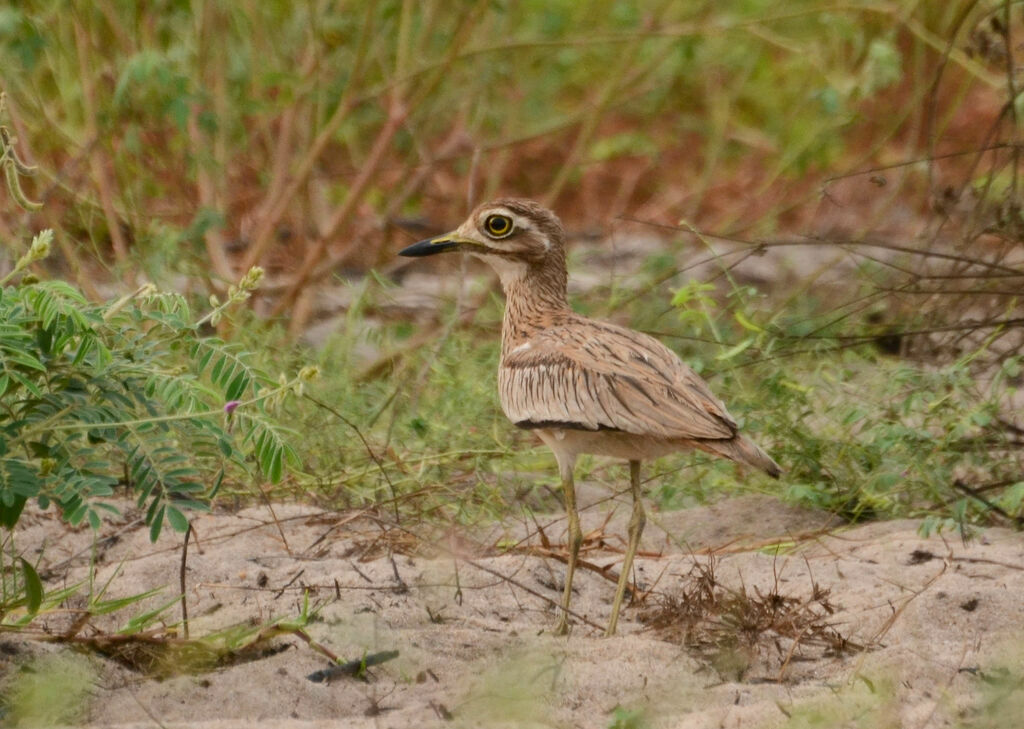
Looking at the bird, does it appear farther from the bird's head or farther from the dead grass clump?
the dead grass clump

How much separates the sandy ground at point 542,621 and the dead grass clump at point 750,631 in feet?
0.04

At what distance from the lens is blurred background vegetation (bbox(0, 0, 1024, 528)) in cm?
484

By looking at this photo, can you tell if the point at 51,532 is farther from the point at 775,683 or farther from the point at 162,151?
the point at 162,151

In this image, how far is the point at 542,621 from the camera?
397 cm

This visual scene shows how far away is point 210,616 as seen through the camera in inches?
147

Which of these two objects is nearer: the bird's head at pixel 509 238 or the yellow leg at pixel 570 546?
the yellow leg at pixel 570 546

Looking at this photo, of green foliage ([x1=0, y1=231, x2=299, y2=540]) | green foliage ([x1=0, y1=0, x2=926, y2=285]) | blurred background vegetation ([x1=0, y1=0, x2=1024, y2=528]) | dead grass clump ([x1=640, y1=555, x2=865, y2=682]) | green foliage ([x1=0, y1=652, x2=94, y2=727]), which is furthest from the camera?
green foliage ([x1=0, y1=0, x2=926, y2=285])

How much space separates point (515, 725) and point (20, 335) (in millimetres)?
1243

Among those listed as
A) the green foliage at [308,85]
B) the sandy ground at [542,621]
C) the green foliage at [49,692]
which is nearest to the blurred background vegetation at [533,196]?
the green foliage at [308,85]

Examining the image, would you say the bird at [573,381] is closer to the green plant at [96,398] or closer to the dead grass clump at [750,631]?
Answer: the dead grass clump at [750,631]

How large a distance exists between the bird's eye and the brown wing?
39 cm

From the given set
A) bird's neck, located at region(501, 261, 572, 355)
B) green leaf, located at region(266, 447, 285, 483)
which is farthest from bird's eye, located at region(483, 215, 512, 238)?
green leaf, located at region(266, 447, 285, 483)

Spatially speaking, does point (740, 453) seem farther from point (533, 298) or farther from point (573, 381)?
point (533, 298)

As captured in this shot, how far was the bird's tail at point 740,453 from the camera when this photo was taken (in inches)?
147
